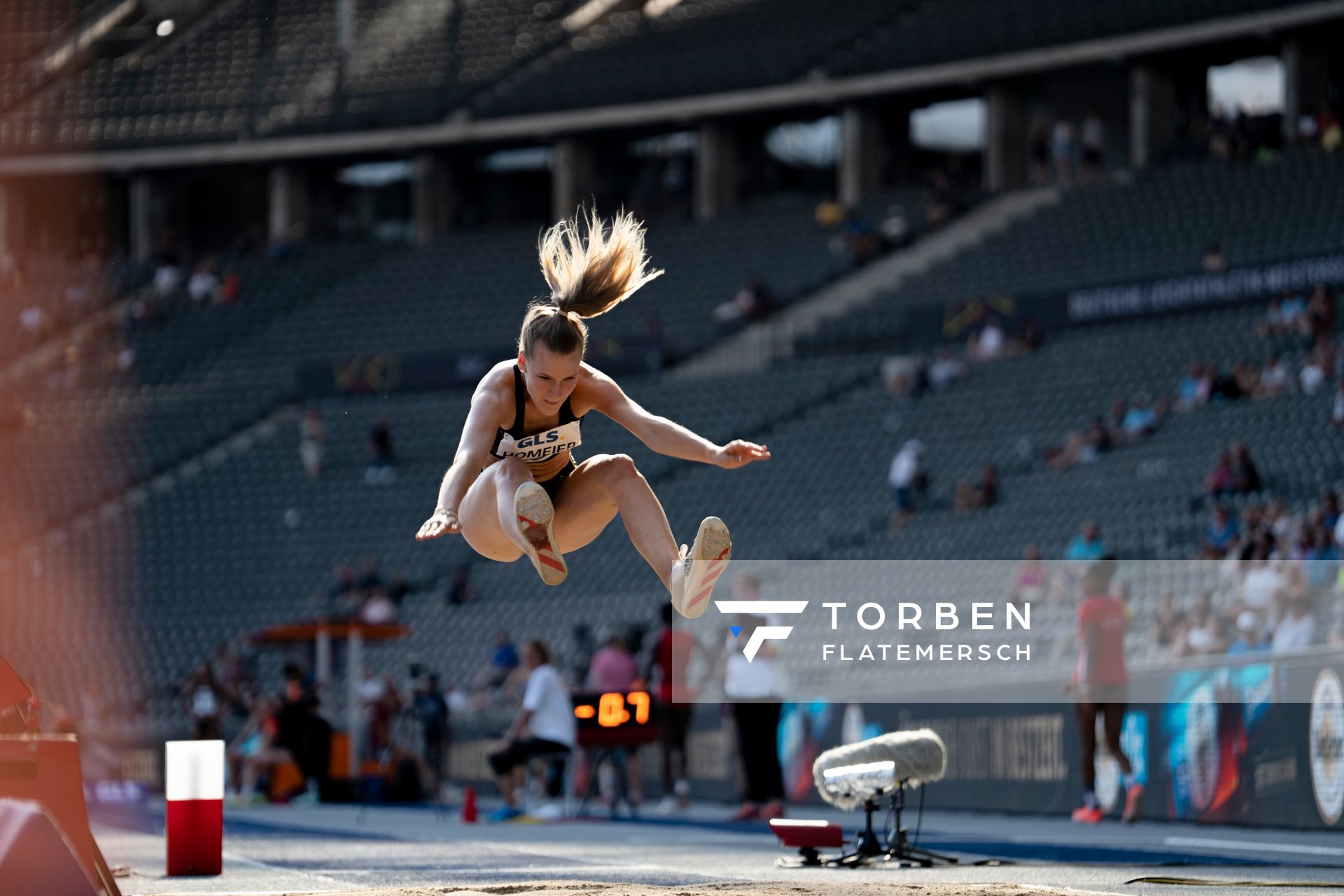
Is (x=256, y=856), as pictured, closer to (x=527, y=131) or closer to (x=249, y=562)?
(x=249, y=562)

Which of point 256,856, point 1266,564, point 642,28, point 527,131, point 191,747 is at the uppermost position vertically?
point 642,28

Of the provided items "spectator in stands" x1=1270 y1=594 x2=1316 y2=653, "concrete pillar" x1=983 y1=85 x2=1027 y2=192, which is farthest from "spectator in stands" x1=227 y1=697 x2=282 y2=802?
"concrete pillar" x1=983 y1=85 x2=1027 y2=192

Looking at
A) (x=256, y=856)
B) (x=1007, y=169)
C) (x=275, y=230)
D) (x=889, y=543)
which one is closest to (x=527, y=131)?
(x=275, y=230)

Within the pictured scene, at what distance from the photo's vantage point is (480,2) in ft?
132

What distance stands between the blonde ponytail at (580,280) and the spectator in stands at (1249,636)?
23.8ft

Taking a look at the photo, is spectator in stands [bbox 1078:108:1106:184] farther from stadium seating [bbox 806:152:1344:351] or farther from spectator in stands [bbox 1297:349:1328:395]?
spectator in stands [bbox 1297:349:1328:395]

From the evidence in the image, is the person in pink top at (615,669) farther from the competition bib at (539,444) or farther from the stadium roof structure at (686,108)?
the stadium roof structure at (686,108)

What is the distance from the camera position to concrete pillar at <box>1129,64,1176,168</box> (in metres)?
31.6

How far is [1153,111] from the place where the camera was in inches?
1247

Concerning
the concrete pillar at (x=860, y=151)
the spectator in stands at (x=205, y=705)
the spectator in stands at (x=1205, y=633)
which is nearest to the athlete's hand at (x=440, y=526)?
the spectator in stands at (x=1205, y=633)

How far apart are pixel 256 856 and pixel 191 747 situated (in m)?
1.57

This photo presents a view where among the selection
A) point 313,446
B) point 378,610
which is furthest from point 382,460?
point 378,610

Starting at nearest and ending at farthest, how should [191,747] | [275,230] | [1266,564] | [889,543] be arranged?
[191,747] < [1266,564] < [889,543] < [275,230]

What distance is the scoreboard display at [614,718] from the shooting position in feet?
50.8
